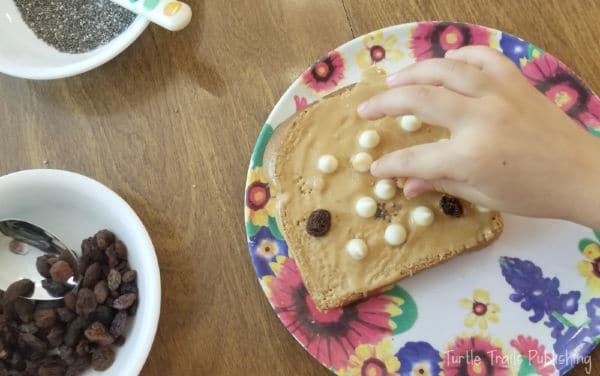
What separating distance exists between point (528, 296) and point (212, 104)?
511 mm

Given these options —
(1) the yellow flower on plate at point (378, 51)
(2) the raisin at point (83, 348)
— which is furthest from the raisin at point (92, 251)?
(1) the yellow flower on plate at point (378, 51)

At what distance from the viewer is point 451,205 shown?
772mm

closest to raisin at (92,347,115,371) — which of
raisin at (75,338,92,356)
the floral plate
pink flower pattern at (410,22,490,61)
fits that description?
raisin at (75,338,92,356)

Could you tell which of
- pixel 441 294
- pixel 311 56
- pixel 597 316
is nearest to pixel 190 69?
pixel 311 56

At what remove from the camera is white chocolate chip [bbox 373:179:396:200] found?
77 centimetres

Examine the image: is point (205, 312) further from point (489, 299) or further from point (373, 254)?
point (489, 299)

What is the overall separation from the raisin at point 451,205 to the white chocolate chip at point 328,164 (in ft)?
0.48

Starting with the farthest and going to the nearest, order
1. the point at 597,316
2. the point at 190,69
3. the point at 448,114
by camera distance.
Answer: the point at 190,69 < the point at 597,316 < the point at 448,114

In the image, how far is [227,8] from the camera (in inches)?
34.9

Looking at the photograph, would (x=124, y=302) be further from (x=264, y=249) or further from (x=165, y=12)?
(x=165, y=12)

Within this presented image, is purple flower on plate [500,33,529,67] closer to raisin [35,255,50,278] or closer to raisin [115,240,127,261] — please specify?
raisin [115,240,127,261]

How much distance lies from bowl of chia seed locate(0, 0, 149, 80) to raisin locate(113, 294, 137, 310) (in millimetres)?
323

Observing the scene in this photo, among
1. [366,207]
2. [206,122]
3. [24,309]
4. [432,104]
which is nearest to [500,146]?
[432,104]

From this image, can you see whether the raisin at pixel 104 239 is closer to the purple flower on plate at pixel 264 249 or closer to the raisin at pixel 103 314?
the raisin at pixel 103 314
